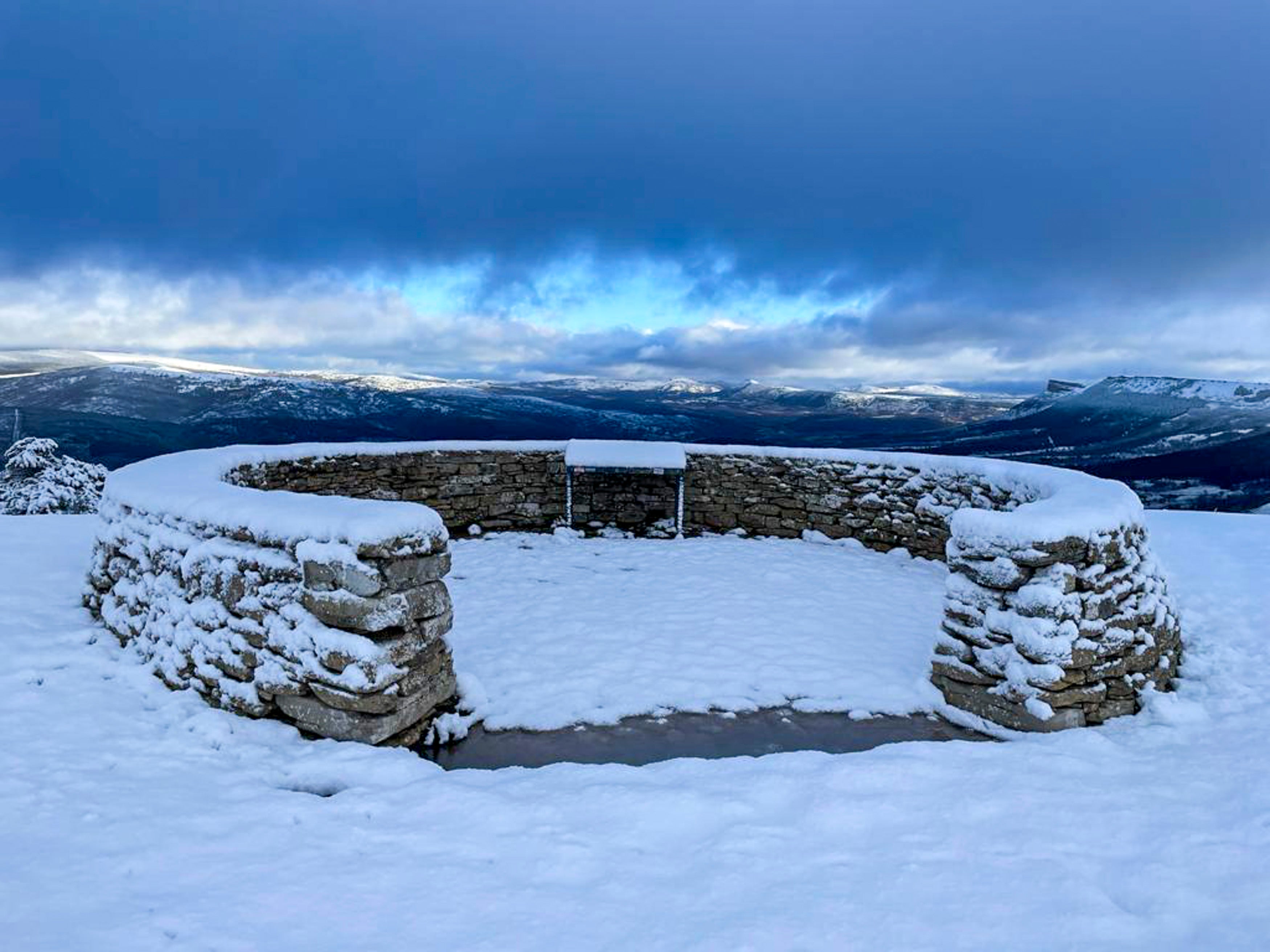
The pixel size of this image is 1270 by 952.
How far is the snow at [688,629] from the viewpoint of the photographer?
4938 mm

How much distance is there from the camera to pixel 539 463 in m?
10.7

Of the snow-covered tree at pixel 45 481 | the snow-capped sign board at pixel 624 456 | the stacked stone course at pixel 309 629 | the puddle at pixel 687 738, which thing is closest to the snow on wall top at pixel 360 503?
the stacked stone course at pixel 309 629

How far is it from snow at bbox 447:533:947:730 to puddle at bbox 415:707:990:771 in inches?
4.7

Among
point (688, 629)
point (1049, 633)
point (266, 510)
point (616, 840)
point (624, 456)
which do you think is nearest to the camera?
point (616, 840)

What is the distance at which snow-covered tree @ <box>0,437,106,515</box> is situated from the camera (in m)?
15.2

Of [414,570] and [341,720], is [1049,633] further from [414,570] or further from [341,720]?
[341,720]

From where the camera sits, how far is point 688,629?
6.28m

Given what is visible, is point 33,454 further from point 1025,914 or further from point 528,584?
point 1025,914

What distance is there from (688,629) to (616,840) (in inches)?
126

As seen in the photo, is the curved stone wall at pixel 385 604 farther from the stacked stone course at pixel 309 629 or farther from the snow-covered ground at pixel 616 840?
the snow-covered ground at pixel 616 840

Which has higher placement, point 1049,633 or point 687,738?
point 1049,633

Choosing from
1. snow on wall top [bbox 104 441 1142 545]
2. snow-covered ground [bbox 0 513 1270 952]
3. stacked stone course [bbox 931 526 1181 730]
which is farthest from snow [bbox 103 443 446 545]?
stacked stone course [bbox 931 526 1181 730]

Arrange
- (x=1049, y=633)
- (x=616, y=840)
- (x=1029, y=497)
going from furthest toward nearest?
1. (x=1029, y=497)
2. (x=1049, y=633)
3. (x=616, y=840)

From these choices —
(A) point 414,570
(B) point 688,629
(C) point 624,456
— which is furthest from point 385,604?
(C) point 624,456
